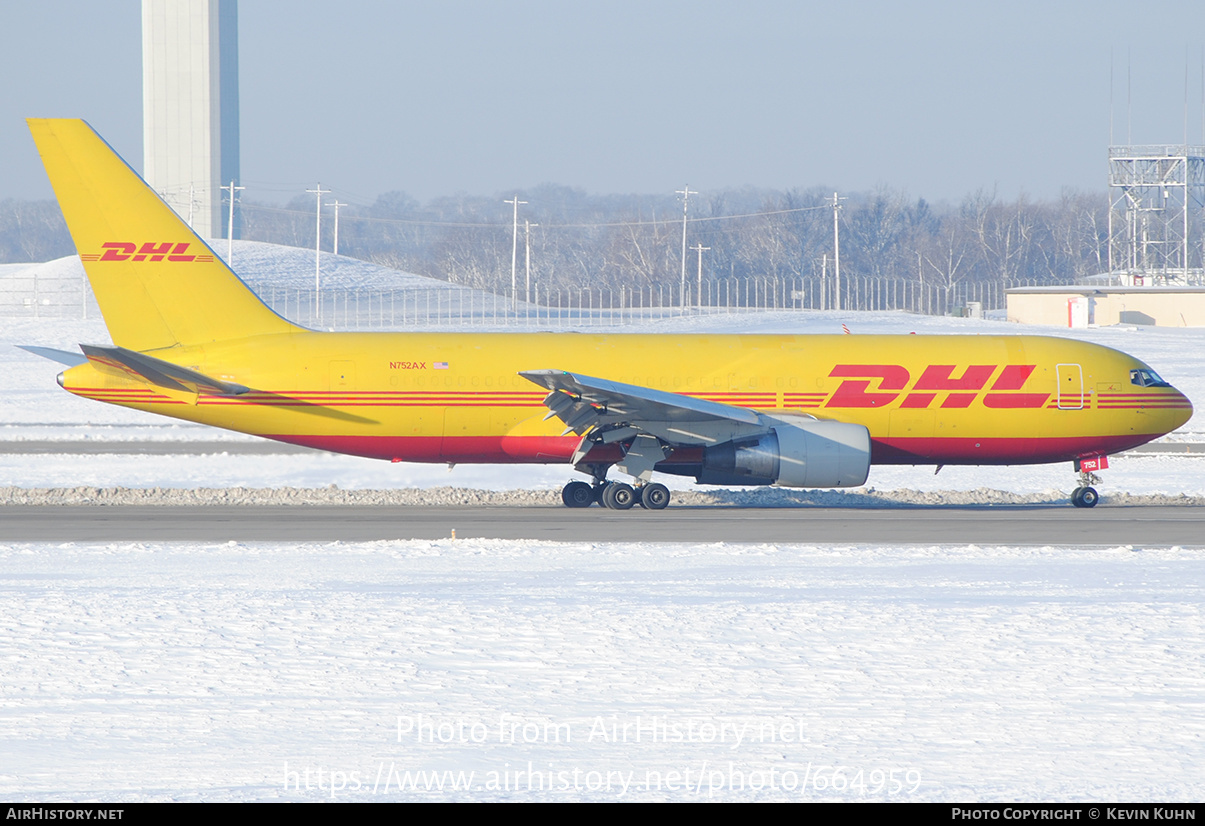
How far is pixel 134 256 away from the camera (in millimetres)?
23625

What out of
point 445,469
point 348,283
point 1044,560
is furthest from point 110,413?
point 348,283

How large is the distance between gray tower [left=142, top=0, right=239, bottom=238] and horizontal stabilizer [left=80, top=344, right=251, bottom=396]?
120 metres

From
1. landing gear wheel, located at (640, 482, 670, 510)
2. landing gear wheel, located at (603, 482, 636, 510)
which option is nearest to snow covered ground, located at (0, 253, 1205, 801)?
landing gear wheel, located at (603, 482, 636, 510)

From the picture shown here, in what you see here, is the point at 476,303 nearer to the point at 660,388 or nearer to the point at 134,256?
the point at 134,256

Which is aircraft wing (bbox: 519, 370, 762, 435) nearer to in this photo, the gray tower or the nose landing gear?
the nose landing gear

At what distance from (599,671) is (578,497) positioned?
13.2 meters

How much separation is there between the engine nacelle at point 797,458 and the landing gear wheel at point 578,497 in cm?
251

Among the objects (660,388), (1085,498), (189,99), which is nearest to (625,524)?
(660,388)

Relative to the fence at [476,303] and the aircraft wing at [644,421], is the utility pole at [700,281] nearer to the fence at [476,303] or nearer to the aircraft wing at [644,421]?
the fence at [476,303]

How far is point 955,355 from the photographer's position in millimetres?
24609

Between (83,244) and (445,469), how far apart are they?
8351mm

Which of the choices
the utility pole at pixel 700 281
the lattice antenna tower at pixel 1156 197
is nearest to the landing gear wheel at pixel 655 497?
the utility pole at pixel 700 281

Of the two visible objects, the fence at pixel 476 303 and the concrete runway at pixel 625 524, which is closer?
the concrete runway at pixel 625 524

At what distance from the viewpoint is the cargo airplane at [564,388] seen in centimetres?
2283
